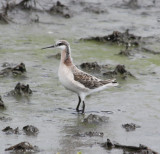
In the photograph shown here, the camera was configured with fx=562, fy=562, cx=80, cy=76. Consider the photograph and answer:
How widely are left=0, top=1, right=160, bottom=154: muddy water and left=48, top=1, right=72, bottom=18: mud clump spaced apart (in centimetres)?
25

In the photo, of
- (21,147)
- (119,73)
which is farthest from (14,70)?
(21,147)

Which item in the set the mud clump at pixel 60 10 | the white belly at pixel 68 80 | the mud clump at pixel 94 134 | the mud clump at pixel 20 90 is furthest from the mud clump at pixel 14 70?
the mud clump at pixel 60 10

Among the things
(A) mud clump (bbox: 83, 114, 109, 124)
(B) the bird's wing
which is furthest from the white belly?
(A) mud clump (bbox: 83, 114, 109, 124)

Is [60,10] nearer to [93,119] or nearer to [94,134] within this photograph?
[93,119]

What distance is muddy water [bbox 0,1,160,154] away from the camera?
10.7 metres

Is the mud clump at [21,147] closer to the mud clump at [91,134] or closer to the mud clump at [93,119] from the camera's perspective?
the mud clump at [91,134]

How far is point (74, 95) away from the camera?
44.7ft

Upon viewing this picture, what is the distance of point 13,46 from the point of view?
1680 cm

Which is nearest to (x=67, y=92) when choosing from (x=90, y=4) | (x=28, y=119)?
(x=28, y=119)

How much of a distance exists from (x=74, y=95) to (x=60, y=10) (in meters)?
7.25

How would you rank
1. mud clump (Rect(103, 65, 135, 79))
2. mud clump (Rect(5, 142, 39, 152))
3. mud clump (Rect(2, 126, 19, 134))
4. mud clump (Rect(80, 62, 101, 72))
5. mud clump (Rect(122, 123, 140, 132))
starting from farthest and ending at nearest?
mud clump (Rect(80, 62, 101, 72))
mud clump (Rect(103, 65, 135, 79))
mud clump (Rect(122, 123, 140, 132))
mud clump (Rect(2, 126, 19, 134))
mud clump (Rect(5, 142, 39, 152))

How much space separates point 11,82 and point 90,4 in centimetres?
822

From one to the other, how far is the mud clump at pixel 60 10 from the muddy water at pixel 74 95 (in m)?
0.25

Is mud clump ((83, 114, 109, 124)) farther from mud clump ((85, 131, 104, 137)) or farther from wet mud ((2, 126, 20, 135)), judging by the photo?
wet mud ((2, 126, 20, 135))
